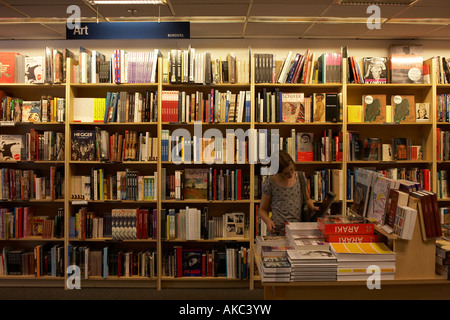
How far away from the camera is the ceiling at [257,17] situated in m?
3.41

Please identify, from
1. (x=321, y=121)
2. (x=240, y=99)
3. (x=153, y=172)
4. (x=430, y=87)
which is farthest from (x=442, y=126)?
(x=153, y=172)

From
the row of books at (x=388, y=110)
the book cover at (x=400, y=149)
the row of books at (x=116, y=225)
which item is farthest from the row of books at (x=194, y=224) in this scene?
the book cover at (x=400, y=149)

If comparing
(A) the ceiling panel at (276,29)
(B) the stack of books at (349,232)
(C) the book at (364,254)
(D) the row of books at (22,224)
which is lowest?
(D) the row of books at (22,224)

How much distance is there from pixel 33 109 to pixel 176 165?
1.73 meters

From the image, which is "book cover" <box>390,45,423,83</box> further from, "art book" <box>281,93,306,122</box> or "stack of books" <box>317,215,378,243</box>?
"stack of books" <box>317,215,378,243</box>

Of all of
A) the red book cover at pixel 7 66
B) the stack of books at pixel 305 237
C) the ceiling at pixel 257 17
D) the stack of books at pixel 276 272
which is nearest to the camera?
the stack of books at pixel 276 272

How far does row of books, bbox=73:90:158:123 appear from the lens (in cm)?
410

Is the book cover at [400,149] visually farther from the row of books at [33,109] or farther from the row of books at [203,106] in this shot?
the row of books at [33,109]

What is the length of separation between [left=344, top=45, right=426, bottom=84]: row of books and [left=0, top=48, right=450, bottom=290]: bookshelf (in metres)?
0.08

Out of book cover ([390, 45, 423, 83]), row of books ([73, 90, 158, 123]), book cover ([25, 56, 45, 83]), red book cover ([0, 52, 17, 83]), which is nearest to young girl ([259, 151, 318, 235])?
row of books ([73, 90, 158, 123])

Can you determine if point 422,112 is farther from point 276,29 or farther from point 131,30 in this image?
point 131,30

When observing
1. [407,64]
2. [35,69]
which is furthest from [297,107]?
[35,69]

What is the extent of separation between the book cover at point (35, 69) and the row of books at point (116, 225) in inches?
60.8
